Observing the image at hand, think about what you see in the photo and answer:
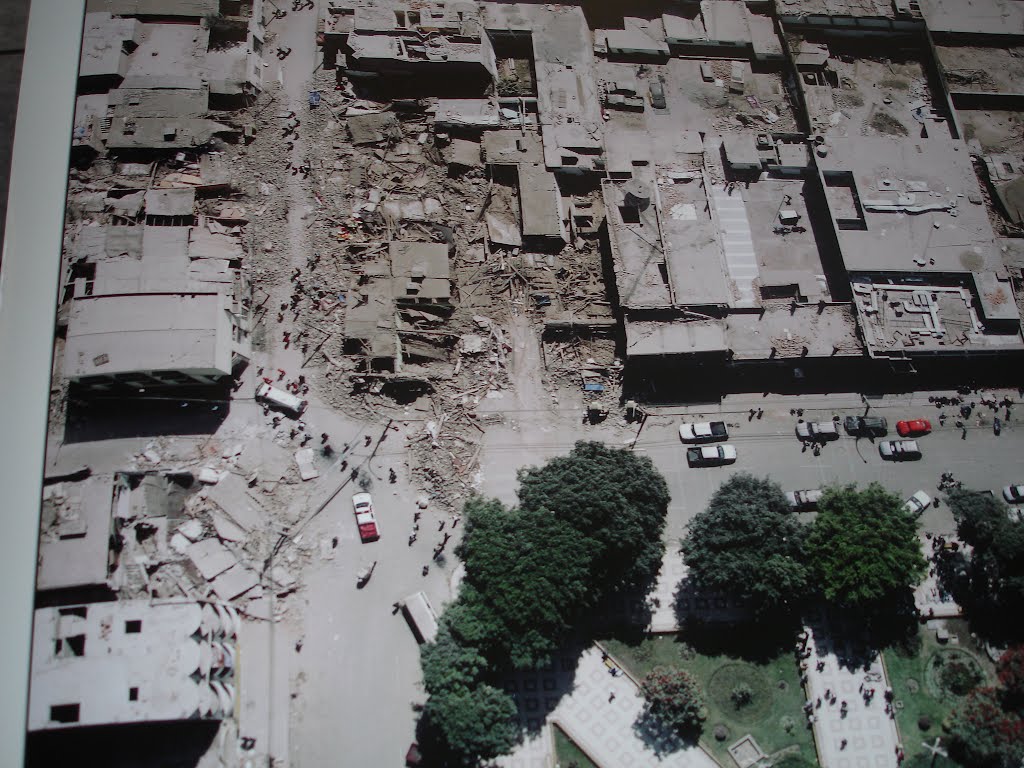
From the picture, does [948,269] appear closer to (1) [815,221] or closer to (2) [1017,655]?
(1) [815,221]

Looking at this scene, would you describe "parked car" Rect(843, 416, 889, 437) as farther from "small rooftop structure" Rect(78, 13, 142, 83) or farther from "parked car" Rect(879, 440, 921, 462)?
"small rooftop structure" Rect(78, 13, 142, 83)

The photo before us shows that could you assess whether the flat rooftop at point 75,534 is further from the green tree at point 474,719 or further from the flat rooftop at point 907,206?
the flat rooftop at point 907,206

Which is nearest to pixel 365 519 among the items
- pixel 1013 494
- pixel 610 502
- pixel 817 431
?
pixel 610 502

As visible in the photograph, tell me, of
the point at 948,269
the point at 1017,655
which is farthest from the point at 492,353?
the point at 1017,655

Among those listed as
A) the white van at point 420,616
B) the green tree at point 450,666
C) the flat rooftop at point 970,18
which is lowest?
the green tree at point 450,666

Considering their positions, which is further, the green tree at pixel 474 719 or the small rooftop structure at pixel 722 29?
the small rooftop structure at pixel 722 29

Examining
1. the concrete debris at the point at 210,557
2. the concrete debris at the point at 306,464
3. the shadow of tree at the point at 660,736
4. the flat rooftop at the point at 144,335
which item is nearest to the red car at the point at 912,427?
the shadow of tree at the point at 660,736

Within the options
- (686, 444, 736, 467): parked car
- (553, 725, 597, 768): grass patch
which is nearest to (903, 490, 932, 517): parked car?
(686, 444, 736, 467): parked car
